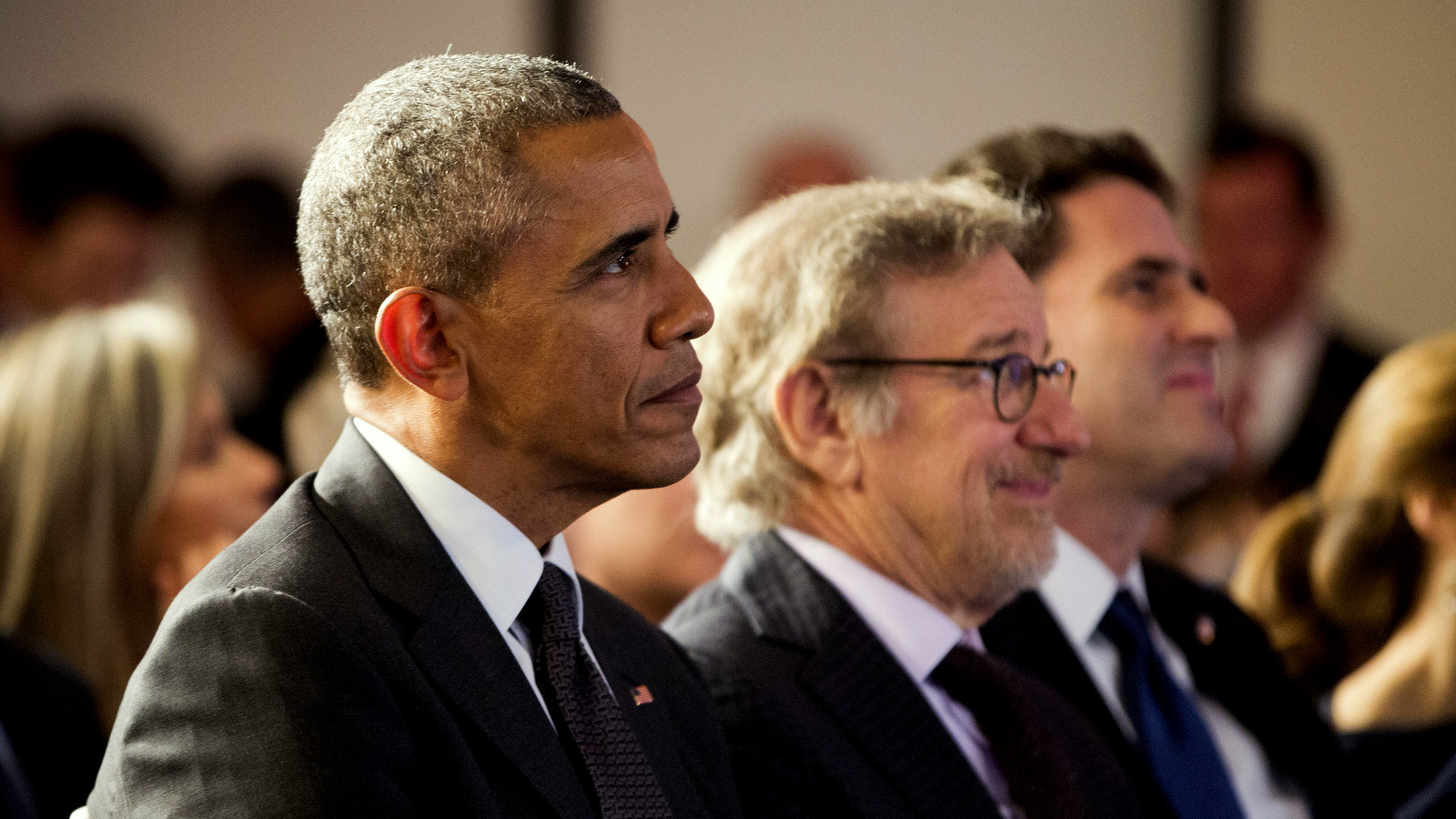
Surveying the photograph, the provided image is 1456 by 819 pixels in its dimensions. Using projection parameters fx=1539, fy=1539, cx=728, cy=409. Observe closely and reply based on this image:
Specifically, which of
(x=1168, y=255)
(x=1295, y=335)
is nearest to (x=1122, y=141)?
(x=1168, y=255)

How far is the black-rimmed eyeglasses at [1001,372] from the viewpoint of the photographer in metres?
1.98

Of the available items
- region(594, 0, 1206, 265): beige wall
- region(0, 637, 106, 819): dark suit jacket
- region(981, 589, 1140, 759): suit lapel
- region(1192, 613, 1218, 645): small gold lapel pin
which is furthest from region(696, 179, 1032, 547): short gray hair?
region(594, 0, 1206, 265): beige wall

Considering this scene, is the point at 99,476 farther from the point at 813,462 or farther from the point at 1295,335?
the point at 1295,335

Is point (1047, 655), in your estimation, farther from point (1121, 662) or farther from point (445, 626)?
point (445, 626)

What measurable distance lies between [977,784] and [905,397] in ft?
1.62

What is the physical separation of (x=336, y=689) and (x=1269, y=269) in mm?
3994

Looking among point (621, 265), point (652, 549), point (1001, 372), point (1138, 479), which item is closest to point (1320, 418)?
point (1138, 479)

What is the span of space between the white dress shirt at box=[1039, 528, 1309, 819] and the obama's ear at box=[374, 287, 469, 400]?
1110 millimetres

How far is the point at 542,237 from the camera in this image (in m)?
1.40

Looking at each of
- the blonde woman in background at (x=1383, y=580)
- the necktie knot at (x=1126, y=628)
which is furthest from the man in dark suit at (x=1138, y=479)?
the blonde woman in background at (x=1383, y=580)

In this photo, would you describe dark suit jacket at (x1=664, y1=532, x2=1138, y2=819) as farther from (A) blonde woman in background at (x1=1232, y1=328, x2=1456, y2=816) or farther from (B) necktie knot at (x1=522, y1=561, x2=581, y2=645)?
→ (A) blonde woman in background at (x1=1232, y1=328, x2=1456, y2=816)

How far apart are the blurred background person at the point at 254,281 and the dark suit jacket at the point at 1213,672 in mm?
2574

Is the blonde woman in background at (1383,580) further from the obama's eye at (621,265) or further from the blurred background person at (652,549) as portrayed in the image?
the obama's eye at (621,265)

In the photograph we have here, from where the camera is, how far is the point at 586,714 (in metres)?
1.45
